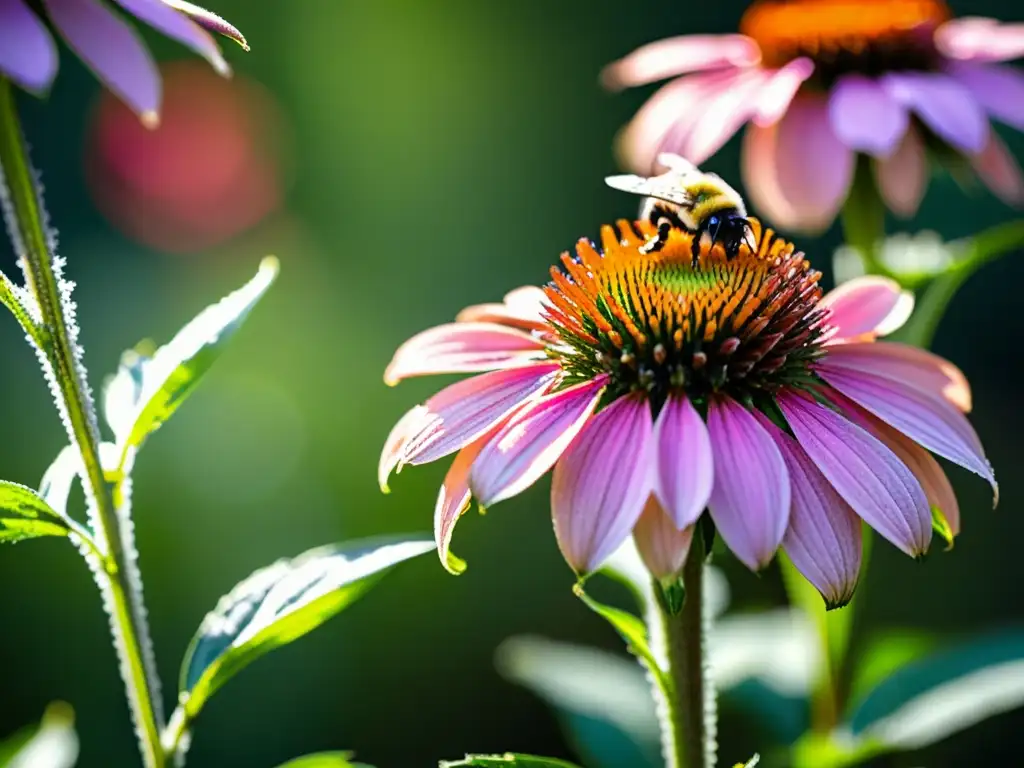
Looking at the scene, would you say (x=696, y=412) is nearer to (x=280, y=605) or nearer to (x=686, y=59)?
(x=280, y=605)

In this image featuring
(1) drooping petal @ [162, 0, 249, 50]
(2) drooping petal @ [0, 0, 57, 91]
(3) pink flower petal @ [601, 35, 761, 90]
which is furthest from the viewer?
(3) pink flower petal @ [601, 35, 761, 90]

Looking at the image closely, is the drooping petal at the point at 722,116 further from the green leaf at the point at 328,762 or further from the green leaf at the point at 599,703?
the green leaf at the point at 328,762

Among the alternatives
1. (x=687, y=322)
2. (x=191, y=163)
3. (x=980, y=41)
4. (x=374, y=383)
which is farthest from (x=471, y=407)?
(x=191, y=163)

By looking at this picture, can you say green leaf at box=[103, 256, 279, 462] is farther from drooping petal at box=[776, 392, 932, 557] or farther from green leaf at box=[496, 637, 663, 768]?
green leaf at box=[496, 637, 663, 768]

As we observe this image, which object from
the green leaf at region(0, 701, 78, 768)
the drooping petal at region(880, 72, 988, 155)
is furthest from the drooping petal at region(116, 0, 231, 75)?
the drooping petal at region(880, 72, 988, 155)

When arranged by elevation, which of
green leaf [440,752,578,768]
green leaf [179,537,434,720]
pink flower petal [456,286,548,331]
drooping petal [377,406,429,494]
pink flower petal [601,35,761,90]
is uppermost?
pink flower petal [601,35,761,90]

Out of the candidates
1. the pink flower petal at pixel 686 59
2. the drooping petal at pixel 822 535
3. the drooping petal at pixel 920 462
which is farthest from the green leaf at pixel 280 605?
the pink flower petal at pixel 686 59
